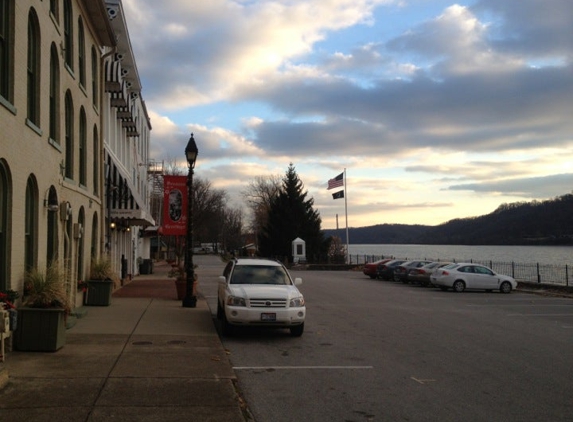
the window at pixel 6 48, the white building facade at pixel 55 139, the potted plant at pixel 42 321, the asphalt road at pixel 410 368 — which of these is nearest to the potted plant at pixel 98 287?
the white building facade at pixel 55 139

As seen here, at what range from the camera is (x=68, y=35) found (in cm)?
1570

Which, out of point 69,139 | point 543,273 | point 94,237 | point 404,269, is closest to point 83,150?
point 69,139

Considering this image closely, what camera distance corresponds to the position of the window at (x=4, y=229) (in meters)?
10.4

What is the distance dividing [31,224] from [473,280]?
21985 millimetres

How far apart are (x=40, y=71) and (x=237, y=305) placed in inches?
251

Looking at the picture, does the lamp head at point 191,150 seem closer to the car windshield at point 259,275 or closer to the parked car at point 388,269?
the car windshield at point 259,275

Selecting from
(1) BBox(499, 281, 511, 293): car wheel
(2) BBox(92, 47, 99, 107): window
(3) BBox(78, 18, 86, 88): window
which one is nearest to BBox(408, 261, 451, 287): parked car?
(1) BBox(499, 281, 511, 293): car wheel

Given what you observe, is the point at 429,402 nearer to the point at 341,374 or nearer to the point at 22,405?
the point at 341,374

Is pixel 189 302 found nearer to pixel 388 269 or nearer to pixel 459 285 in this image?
pixel 459 285

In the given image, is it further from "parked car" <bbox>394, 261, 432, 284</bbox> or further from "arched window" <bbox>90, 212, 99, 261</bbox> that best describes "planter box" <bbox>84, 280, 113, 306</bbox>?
"parked car" <bbox>394, 261, 432, 284</bbox>

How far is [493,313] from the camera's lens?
728 inches

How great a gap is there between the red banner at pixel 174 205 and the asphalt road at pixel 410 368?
744cm

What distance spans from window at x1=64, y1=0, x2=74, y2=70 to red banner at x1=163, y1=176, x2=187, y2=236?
7.24 meters

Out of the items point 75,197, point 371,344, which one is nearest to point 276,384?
→ point 371,344
